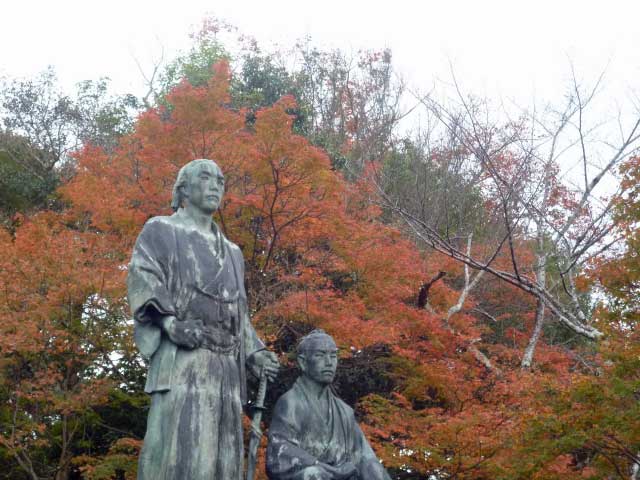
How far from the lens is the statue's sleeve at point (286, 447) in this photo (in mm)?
6141

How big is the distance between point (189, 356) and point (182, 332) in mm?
151

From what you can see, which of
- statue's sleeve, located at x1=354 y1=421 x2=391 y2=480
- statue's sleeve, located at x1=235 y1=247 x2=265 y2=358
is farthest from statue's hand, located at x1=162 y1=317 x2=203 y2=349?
statue's sleeve, located at x1=354 y1=421 x2=391 y2=480

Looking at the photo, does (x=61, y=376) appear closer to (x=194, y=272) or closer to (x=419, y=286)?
(x=419, y=286)

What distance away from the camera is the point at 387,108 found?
25391 mm

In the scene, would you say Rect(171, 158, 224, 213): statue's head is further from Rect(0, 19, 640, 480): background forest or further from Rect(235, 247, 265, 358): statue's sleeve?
Rect(0, 19, 640, 480): background forest

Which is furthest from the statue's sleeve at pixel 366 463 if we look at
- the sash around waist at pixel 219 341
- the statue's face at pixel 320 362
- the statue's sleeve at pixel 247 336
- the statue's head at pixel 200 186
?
the statue's head at pixel 200 186

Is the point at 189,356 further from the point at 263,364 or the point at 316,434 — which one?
the point at 316,434

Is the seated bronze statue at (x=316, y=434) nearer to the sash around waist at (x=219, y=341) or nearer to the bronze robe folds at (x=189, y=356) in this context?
the bronze robe folds at (x=189, y=356)

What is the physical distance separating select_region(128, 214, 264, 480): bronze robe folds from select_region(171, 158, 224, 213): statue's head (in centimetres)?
15

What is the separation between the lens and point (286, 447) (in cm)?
625

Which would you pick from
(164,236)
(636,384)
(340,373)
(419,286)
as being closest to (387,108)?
(419,286)

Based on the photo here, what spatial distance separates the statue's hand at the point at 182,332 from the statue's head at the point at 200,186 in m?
0.81

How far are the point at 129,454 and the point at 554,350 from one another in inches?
348

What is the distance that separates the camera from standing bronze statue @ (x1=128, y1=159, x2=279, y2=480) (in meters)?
5.34
